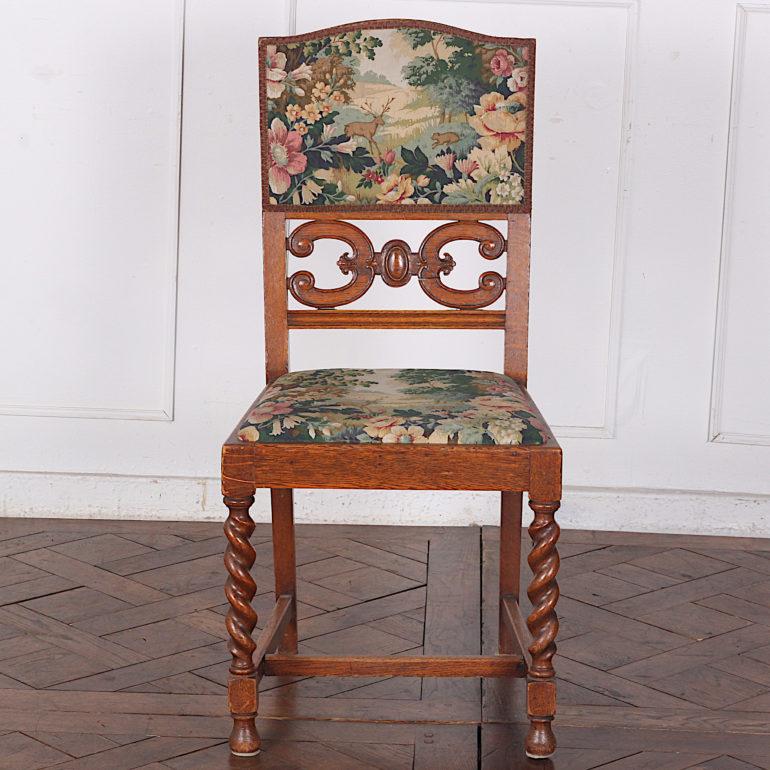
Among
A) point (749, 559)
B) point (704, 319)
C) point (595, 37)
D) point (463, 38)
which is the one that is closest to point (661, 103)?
point (595, 37)

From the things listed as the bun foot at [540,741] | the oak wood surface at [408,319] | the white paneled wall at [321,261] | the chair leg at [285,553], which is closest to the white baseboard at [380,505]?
the white paneled wall at [321,261]

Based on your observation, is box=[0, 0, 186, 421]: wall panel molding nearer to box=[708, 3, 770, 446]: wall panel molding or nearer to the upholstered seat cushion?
the upholstered seat cushion

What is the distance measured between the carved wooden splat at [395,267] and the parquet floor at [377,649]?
62cm

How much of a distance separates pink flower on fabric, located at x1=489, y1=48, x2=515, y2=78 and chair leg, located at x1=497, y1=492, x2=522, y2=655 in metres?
0.70

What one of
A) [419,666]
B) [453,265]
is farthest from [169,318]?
[419,666]

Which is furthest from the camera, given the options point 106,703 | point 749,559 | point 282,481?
point 749,559

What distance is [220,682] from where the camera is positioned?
75.6 inches

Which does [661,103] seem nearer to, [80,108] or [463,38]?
[463,38]

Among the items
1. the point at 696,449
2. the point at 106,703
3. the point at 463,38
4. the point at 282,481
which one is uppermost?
the point at 463,38

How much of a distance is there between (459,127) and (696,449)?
1.16 metres

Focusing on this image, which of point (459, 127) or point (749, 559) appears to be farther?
point (749, 559)

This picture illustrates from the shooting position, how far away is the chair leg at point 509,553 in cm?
192

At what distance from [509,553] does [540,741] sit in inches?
14.2

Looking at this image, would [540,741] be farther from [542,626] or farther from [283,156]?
[283,156]
